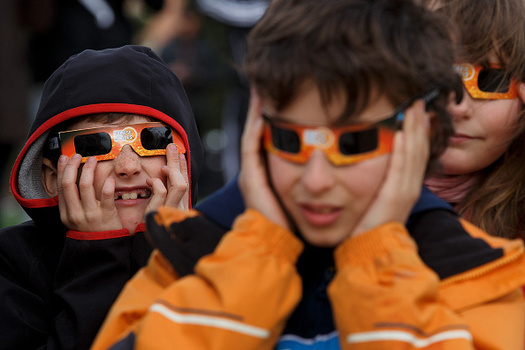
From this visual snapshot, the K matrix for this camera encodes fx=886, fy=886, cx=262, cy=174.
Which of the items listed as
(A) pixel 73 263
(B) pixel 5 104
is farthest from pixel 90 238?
(B) pixel 5 104

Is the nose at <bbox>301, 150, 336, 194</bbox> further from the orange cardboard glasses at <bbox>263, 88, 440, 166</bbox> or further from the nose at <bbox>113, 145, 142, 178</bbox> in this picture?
the nose at <bbox>113, 145, 142, 178</bbox>

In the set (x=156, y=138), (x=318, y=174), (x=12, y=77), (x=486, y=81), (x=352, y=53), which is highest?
(x=352, y=53)

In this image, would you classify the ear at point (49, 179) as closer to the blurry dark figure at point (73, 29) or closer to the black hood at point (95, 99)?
the black hood at point (95, 99)

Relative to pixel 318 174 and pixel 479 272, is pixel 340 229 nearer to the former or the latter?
pixel 318 174

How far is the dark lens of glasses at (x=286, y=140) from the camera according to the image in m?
2.34

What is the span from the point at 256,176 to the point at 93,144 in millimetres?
1079

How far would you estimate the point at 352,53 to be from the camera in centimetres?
229

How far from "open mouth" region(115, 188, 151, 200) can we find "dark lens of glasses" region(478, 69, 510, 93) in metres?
1.31

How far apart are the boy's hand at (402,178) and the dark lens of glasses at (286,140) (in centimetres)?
26

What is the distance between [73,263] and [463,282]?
1433mm

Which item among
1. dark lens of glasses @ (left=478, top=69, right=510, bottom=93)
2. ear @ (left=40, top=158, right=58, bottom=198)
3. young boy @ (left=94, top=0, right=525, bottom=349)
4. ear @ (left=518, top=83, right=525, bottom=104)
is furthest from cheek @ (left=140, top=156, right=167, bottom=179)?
ear @ (left=518, top=83, right=525, bottom=104)

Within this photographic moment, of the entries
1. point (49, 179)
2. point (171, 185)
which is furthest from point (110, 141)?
point (49, 179)

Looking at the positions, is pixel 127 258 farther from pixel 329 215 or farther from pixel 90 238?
pixel 329 215

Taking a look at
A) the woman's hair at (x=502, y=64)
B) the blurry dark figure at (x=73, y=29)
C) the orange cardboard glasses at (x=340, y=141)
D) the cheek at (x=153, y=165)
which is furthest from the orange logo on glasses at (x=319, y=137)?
the blurry dark figure at (x=73, y=29)
